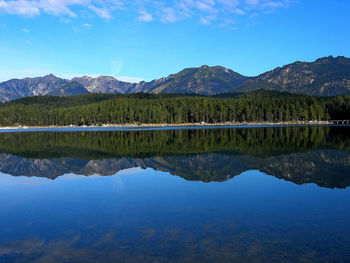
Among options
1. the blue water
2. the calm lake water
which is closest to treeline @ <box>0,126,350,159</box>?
the calm lake water

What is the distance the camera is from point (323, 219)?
13828 mm

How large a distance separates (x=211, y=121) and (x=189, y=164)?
16689 cm

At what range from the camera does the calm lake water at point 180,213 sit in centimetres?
1075

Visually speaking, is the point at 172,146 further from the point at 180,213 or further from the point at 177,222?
the point at 177,222

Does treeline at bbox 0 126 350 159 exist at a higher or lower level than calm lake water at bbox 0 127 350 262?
lower

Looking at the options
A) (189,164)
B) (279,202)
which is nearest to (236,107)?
(189,164)

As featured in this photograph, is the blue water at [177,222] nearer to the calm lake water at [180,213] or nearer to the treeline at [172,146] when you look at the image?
the calm lake water at [180,213]

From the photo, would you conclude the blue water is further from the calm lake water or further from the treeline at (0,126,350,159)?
the treeline at (0,126,350,159)

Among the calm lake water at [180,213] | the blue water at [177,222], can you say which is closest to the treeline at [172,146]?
the calm lake water at [180,213]

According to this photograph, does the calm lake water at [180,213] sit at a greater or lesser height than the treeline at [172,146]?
greater

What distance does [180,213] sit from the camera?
15.3 m

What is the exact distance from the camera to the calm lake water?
10750 millimetres

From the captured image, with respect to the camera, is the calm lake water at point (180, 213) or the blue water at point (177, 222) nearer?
the blue water at point (177, 222)

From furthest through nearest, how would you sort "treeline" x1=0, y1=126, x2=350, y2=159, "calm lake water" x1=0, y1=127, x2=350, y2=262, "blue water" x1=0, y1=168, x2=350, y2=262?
"treeline" x1=0, y1=126, x2=350, y2=159
"calm lake water" x1=0, y1=127, x2=350, y2=262
"blue water" x1=0, y1=168, x2=350, y2=262
